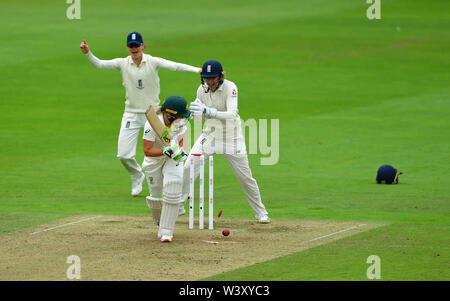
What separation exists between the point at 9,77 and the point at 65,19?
9.81m

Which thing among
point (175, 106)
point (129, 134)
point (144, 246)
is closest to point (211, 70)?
point (175, 106)

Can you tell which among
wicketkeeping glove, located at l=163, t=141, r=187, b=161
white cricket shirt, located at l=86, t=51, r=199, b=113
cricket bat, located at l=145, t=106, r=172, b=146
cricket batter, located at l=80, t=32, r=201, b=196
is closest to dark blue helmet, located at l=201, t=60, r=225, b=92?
cricket bat, located at l=145, t=106, r=172, b=146

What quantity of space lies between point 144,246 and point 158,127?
4.76ft

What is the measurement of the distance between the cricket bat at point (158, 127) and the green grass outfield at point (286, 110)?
6.75 ft

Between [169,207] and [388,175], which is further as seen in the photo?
[388,175]

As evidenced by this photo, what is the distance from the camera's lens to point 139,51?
15.1 metres

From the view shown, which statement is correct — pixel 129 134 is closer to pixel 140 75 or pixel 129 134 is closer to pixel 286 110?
pixel 140 75

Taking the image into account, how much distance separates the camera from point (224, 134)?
13633 mm

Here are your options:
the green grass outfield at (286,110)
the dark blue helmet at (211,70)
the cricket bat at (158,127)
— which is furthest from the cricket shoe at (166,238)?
the dark blue helmet at (211,70)

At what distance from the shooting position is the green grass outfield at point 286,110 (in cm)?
1366

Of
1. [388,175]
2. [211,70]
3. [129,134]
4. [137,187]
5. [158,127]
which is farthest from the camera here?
[388,175]

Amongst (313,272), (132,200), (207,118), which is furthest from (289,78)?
(313,272)

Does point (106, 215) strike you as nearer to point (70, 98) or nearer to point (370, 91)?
point (70, 98)

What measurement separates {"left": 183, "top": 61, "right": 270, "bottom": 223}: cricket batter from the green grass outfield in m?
0.85
